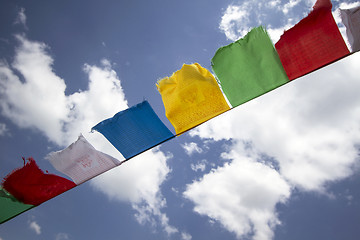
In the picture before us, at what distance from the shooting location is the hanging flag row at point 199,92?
3.00 meters

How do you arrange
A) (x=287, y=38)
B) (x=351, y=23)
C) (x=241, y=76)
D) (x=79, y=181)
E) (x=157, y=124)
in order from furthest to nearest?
(x=79, y=181) < (x=157, y=124) < (x=241, y=76) < (x=287, y=38) < (x=351, y=23)

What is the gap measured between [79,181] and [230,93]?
2.96 meters

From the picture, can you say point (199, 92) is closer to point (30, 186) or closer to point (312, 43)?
point (312, 43)

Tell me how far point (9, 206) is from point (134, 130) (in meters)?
2.71

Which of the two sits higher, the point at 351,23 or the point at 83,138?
the point at 83,138

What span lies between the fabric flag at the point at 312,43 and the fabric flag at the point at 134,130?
2091 millimetres

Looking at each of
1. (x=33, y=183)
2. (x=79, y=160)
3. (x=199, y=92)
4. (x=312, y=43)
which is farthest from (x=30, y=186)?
(x=312, y=43)

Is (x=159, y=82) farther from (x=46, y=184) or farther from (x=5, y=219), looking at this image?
→ (x=5, y=219)

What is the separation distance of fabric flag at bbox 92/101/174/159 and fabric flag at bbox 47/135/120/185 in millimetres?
400

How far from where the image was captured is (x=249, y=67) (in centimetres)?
329

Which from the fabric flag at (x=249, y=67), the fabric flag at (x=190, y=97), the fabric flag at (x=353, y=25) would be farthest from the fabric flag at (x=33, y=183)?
the fabric flag at (x=353, y=25)


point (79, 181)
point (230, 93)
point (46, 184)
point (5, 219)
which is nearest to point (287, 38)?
point (230, 93)

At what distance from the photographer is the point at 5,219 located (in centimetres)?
393

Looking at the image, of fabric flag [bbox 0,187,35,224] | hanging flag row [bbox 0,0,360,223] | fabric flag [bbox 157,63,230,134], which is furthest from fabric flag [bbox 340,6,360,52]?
fabric flag [bbox 0,187,35,224]
